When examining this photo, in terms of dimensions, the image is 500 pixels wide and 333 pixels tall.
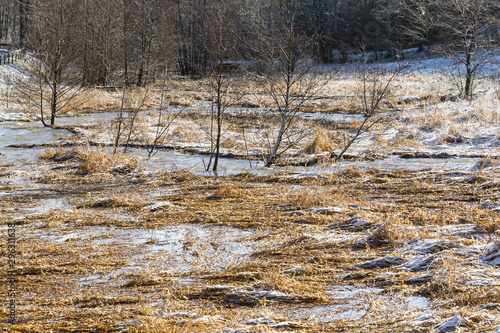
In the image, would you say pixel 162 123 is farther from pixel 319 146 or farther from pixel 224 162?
pixel 319 146

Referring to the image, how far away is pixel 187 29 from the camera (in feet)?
160

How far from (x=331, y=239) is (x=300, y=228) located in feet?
2.14

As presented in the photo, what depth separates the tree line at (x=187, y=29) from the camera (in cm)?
1501

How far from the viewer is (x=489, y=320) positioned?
3.25 m

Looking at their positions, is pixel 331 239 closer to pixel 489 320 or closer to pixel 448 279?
pixel 448 279

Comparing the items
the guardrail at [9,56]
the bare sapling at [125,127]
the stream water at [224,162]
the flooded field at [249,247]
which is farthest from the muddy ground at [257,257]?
the guardrail at [9,56]

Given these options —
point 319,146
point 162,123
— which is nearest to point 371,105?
point 319,146

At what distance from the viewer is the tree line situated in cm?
1501

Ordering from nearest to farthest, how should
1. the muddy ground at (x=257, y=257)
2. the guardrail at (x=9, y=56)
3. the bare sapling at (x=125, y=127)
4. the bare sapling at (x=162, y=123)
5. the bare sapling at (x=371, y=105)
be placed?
1. the muddy ground at (x=257, y=257)
2. the bare sapling at (x=371, y=105)
3. the bare sapling at (x=125, y=127)
4. the bare sapling at (x=162, y=123)
5. the guardrail at (x=9, y=56)

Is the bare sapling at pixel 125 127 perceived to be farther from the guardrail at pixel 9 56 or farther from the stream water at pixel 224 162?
the guardrail at pixel 9 56

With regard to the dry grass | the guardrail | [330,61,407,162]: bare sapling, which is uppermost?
the guardrail

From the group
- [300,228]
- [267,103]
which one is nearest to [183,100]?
[267,103]

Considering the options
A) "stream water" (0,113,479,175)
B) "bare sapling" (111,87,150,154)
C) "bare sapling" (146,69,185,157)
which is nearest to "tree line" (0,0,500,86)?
"bare sapling" (146,69,185,157)

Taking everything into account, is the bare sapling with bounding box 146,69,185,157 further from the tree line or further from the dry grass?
the dry grass
